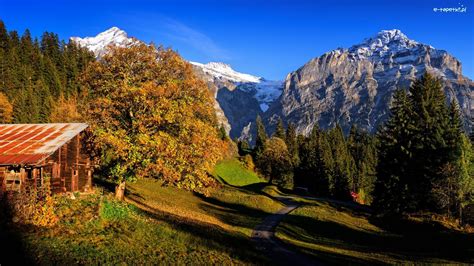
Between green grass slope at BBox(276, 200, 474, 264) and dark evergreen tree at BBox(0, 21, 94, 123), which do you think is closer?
green grass slope at BBox(276, 200, 474, 264)

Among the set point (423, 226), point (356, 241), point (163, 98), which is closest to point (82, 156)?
point (163, 98)

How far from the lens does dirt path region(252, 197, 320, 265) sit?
25.9m

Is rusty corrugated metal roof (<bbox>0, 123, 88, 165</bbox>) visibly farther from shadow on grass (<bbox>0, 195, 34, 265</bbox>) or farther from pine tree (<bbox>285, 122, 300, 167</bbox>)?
pine tree (<bbox>285, 122, 300, 167</bbox>)

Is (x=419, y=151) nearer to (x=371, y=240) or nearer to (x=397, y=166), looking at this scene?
(x=397, y=166)

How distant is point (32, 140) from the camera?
28.8 meters

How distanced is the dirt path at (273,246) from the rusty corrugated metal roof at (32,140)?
55.5 ft

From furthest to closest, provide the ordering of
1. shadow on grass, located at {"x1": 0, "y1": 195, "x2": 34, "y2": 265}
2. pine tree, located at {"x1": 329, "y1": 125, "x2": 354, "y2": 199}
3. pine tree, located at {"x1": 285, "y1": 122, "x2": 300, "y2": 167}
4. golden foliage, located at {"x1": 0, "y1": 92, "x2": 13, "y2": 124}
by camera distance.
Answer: pine tree, located at {"x1": 285, "y1": 122, "x2": 300, "y2": 167} → pine tree, located at {"x1": 329, "y1": 125, "x2": 354, "y2": 199} → golden foliage, located at {"x1": 0, "y1": 92, "x2": 13, "y2": 124} → shadow on grass, located at {"x1": 0, "y1": 195, "x2": 34, "y2": 265}

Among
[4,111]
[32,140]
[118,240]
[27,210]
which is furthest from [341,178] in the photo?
[27,210]

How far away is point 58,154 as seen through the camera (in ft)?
98.3

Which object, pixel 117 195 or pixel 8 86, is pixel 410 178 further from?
pixel 8 86

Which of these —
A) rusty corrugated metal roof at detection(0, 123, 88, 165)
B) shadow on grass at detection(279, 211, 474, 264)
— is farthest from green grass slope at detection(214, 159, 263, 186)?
rusty corrugated metal roof at detection(0, 123, 88, 165)

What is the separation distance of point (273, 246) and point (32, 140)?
2017 centimetres

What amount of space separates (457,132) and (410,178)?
8191 millimetres

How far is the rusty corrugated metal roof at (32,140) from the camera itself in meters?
25.9
